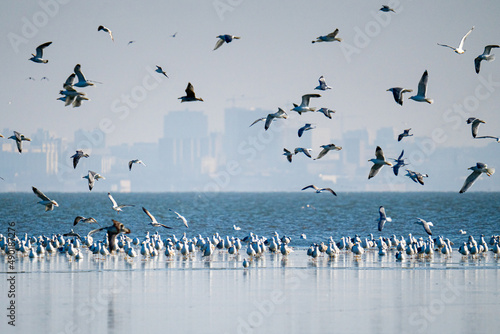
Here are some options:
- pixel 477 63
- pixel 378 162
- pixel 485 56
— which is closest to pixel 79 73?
pixel 378 162

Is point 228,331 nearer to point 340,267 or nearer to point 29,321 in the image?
point 29,321

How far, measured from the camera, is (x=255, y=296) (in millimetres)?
24406

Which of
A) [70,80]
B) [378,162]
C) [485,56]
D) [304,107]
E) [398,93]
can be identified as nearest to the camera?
[398,93]

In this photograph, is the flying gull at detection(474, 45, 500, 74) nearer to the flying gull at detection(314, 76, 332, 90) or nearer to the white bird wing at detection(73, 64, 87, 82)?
the flying gull at detection(314, 76, 332, 90)

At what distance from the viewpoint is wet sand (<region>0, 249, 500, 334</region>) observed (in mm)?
20094

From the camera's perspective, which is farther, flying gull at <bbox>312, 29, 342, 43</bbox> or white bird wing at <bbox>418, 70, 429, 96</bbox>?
flying gull at <bbox>312, 29, 342, 43</bbox>

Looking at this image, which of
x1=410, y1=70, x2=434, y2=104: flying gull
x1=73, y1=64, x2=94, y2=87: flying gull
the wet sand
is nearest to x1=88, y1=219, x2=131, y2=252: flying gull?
the wet sand

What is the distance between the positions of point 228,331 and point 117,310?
3.89 metres

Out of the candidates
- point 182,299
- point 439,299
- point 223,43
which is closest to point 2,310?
point 182,299

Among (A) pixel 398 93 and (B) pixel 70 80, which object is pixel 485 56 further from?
(B) pixel 70 80

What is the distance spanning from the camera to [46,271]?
30.6 m

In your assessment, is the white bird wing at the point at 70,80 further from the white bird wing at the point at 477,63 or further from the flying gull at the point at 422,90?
the white bird wing at the point at 477,63

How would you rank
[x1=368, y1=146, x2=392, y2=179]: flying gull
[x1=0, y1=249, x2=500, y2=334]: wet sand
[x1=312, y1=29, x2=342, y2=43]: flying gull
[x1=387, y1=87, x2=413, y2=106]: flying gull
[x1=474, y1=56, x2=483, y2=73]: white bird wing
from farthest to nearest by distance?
[x1=312, y1=29, x2=342, y2=43]: flying gull → [x1=474, y1=56, x2=483, y2=73]: white bird wing → [x1=368, y1=146, x2=392, y2=179]: flying gull → [x1=387, y1=87, x2=413, y2=106]: flying gull → [x1=0, y1=249, x2=500, y2=334]: wet sand

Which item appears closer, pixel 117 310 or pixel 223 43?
Answer: pixel 117 310
